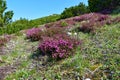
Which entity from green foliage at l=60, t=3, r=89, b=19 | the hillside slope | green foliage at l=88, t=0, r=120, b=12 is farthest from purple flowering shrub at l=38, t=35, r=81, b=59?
green foliage at l=60, t=3, r=89, b=19

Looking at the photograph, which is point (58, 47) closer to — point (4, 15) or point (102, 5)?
point (102, 5)

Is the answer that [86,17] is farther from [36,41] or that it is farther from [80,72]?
[80,72]

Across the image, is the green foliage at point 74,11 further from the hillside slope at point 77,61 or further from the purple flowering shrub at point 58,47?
the purple flowering shrub at point 58,47

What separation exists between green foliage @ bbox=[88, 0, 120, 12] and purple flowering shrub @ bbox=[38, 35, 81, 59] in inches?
487

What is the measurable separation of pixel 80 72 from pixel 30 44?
18.9ft

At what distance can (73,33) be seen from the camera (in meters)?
17.9

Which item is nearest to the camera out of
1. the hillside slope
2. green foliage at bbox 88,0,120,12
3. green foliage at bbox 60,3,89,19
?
the hillside slope

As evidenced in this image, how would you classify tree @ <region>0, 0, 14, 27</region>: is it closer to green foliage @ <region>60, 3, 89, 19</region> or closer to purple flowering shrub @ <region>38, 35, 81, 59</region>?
green foliage @ <region>60, 3, 89, 19</region>

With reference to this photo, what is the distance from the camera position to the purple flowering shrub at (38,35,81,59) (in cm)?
1423

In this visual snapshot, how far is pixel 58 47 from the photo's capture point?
570 inches

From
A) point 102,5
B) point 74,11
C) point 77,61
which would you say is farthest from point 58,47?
point 74,11

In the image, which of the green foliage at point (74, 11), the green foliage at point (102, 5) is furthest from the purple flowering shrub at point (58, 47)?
the green foliage at point (74, 11)

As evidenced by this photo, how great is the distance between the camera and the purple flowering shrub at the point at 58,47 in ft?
46.7

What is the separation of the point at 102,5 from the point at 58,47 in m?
14.7
